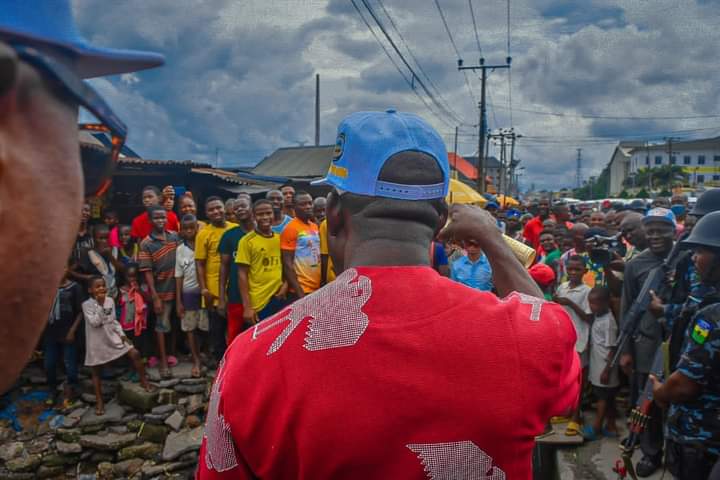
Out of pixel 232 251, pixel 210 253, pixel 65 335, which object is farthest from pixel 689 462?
pixel 65 335

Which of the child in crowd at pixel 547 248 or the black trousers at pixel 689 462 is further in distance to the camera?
the child in crowd at pixel 547 248

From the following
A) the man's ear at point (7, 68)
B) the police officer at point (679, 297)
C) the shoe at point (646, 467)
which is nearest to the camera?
the man's ear at point (7, 68)

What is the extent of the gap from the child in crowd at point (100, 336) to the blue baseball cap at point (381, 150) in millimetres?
5142

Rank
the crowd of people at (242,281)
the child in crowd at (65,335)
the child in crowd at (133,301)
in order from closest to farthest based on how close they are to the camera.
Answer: the crowd of people at (242,281) → the child in crowd at (65,335) → the child in crowd at (133,301)

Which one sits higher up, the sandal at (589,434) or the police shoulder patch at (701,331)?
the police shoulder patch at (701,331)

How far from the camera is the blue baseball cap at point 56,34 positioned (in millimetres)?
630

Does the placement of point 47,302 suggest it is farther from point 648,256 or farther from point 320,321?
point 648,256

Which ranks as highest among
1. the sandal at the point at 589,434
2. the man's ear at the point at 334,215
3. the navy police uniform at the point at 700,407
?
the man's ear at the point at 334,215

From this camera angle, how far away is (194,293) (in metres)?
6.19

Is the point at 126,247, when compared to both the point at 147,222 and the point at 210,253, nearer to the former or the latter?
the point at 147,222

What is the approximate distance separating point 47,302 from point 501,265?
1270 millimetres

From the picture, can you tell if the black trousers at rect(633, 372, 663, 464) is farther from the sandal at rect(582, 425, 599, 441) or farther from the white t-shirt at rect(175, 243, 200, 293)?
the white t-shirt at rect(175, 243, 200, 293)

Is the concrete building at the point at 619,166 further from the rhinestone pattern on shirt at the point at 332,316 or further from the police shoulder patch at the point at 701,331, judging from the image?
the rhinestone pattern on shirt at the point at 332,316

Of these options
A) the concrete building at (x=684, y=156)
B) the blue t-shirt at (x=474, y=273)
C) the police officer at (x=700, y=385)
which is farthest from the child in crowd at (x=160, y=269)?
the concrete building at (x=684, y=156)
